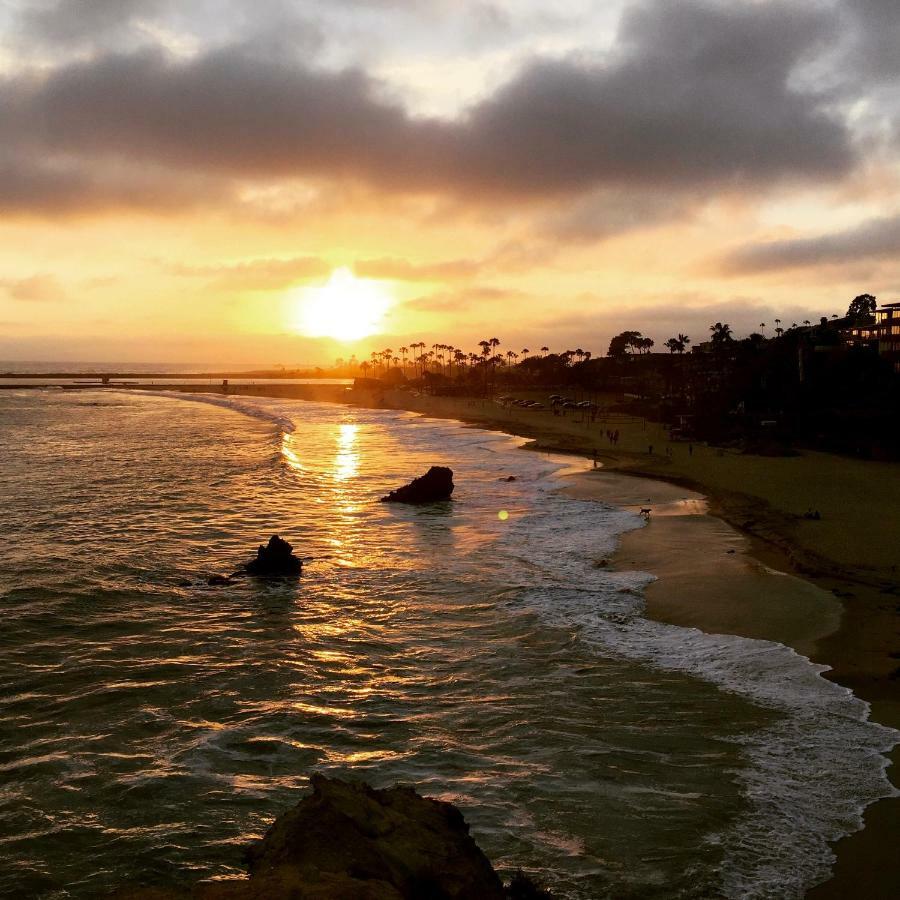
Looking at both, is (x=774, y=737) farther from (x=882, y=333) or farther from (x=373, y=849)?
(x=882, y=333)

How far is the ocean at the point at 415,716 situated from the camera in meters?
9.00

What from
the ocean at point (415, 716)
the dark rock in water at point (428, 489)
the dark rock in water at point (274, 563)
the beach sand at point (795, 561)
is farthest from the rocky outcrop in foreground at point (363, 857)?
the dark rock in water at point (428, 489)

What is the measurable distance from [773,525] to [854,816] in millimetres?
20220

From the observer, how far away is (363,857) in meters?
6.38

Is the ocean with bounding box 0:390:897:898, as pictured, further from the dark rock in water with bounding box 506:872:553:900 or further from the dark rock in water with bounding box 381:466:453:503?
the dark rock in water with bounding box 381:466:453:503

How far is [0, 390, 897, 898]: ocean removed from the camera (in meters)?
9.00

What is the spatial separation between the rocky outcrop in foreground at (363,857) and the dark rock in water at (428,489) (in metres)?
28.9

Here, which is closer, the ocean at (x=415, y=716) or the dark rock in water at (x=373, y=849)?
the dark rock in water at (x=373, y=849)

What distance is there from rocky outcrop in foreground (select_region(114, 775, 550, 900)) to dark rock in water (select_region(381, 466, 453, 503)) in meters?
28.9

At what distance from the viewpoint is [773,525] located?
28.0 meters

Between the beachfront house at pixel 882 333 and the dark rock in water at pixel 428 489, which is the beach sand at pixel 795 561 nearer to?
the dark rock in water at pixel 428 489

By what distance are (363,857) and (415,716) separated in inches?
253

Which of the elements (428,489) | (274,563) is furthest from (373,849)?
(428,489)

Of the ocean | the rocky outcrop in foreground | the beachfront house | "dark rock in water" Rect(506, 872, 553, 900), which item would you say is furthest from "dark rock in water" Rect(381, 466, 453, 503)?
the beachfront house
